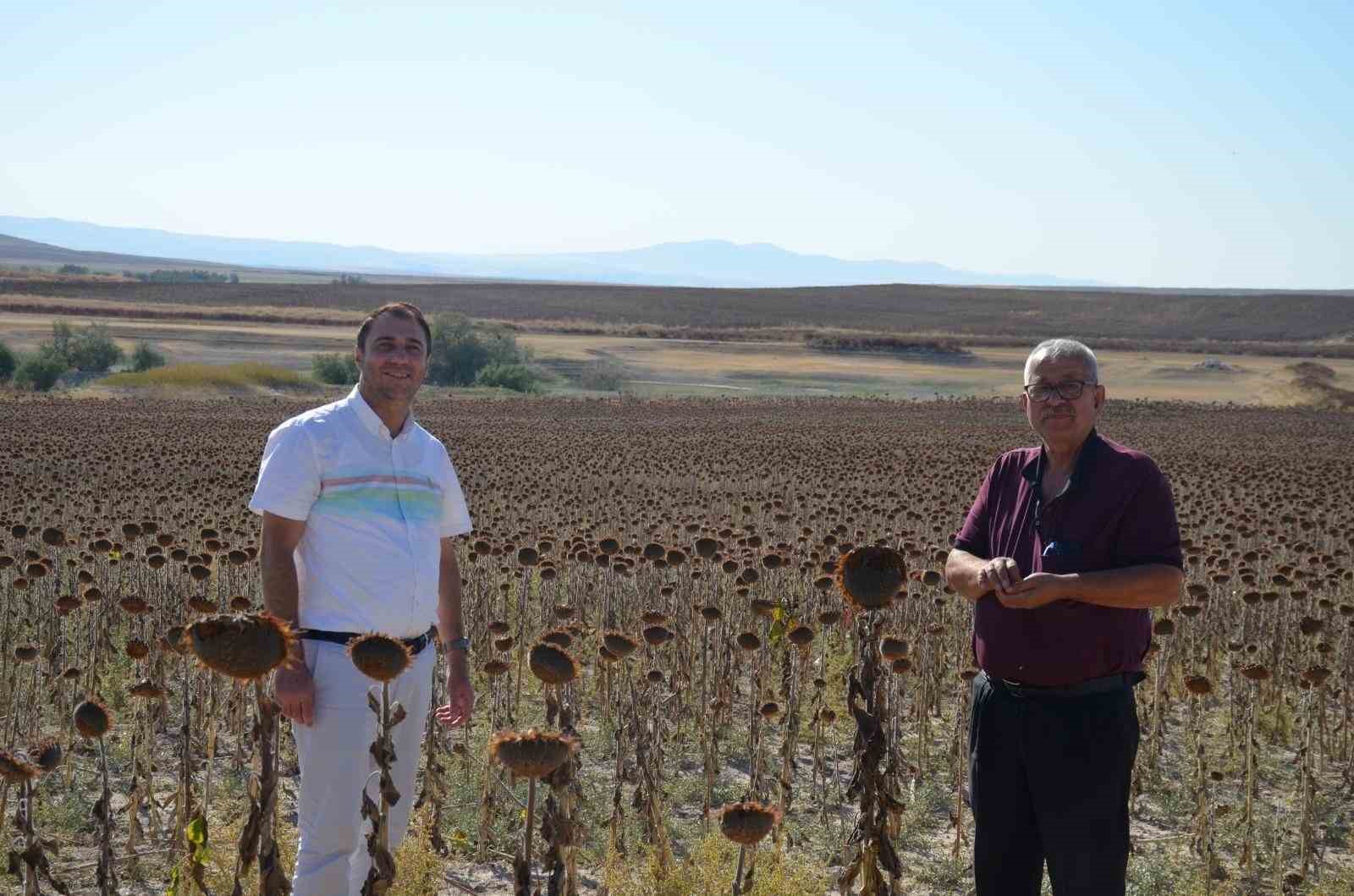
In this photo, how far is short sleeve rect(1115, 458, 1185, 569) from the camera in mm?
3953

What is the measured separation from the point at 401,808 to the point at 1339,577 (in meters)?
9.13

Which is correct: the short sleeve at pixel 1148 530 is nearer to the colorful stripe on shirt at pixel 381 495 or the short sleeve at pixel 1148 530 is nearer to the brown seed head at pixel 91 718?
the colorful stripe on shirt at pixel 381 495

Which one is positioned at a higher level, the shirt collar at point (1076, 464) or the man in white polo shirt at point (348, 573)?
the shirt collar at point (1076, 464)

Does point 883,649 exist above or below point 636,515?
above

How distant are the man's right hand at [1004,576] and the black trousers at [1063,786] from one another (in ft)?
1.25

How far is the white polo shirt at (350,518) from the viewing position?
4121 mm

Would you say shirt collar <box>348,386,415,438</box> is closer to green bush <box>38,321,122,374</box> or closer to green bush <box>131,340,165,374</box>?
green bush <box>38,321,122,374</box>

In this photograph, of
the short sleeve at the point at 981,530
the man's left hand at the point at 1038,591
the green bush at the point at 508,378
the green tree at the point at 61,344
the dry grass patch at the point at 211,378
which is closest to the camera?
the man's left hand at the point at 1038,591

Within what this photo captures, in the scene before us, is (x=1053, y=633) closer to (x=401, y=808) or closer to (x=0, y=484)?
(x=401, y=808)

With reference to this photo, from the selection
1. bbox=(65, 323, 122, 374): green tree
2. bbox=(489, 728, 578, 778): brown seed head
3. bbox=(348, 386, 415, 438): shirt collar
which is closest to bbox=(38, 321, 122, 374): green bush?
bbox=(65, 323, 122, 374): green tree

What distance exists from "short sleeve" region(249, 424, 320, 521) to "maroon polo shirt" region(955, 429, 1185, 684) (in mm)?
2136

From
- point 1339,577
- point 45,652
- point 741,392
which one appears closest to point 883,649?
point 45,652

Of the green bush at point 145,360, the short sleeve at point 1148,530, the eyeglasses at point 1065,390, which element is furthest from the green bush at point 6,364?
the short sleeve at point 1148,530

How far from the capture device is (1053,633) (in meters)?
4.02
